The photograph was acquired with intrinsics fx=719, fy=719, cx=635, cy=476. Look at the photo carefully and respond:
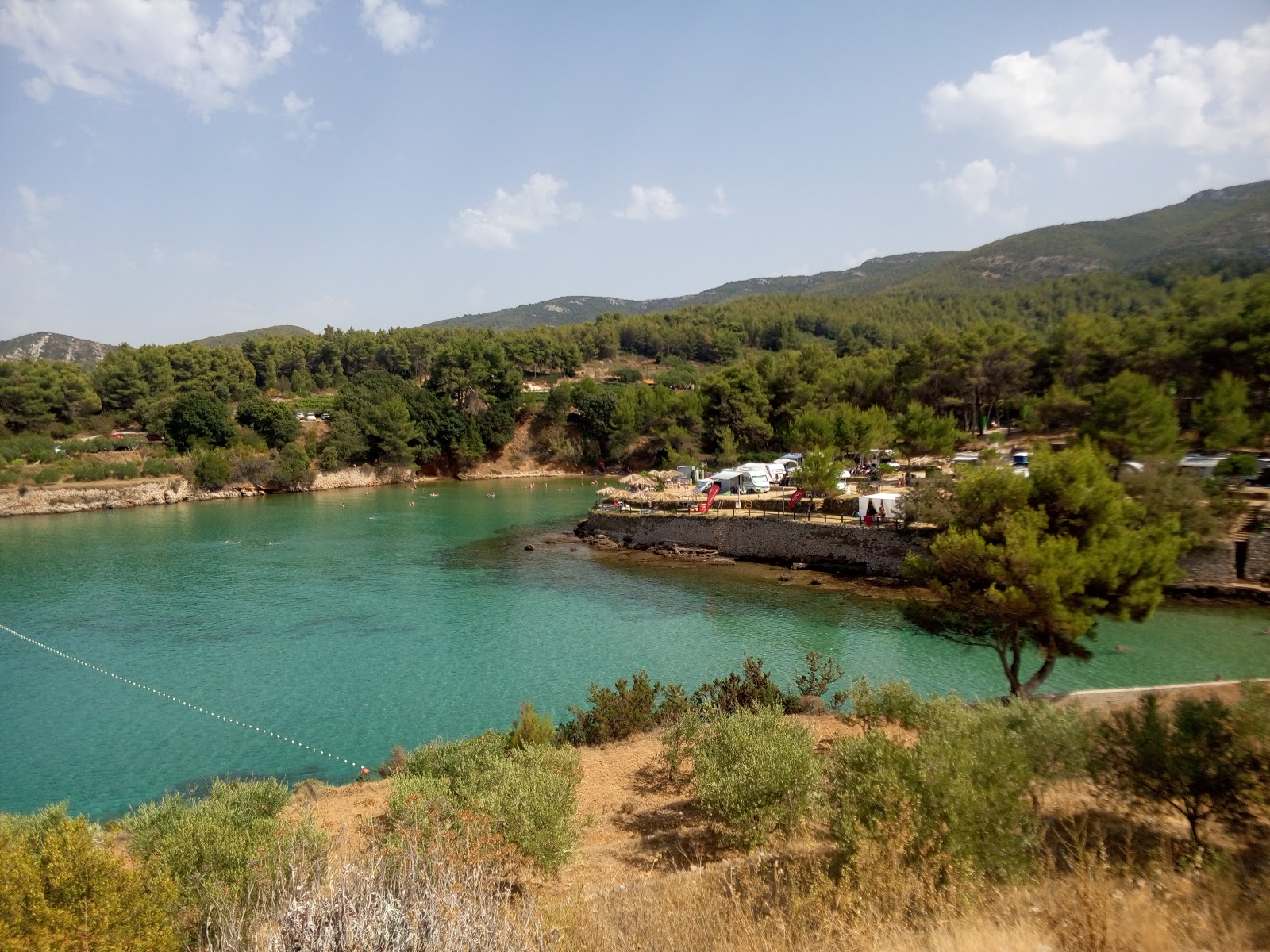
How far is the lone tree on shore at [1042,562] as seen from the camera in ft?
36.6

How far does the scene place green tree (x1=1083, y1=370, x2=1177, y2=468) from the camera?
27.2 meters

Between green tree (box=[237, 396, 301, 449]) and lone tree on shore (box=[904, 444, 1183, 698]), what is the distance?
53.8 metres

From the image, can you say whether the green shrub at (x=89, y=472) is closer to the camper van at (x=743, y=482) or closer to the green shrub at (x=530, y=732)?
the camper van at (x=743, y=482)

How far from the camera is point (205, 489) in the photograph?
50531 mm

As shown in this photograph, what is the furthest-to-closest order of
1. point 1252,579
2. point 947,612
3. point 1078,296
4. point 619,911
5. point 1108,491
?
point 1078,296, point 1252,579, point 947,612, point 1108,491, point 619,911

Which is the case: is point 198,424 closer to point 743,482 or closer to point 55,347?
point 743,482

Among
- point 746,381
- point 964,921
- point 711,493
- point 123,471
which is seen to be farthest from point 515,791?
point 123,471

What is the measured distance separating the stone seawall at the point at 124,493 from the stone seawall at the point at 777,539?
2977 centimetres

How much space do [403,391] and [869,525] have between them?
45.7 m

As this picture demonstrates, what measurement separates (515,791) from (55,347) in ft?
635

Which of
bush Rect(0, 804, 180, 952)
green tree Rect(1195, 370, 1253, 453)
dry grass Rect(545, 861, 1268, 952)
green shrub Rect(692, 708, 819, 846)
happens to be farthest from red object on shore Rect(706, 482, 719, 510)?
bush Rect(0, 804, 180, 952)

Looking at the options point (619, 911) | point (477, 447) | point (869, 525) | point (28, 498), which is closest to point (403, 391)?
point (477, 447)

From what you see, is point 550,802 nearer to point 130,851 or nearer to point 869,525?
point 130,851

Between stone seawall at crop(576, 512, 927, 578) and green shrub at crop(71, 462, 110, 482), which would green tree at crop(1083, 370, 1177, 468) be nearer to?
stone seawall at crop(576, 512, 927, 578)
